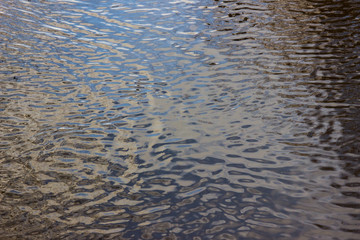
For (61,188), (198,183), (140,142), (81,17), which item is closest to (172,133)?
(140,142)

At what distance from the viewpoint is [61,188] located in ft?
10.5

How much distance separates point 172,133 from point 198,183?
0.74 meters

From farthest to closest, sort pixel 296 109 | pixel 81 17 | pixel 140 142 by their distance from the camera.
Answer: pixel 81 17 < pixel 296 109 < pixel 140 142

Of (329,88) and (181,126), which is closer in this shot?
(181,126)

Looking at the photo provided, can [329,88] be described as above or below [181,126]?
above

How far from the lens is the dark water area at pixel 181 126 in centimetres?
290

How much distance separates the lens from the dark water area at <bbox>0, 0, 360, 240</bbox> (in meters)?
2.90

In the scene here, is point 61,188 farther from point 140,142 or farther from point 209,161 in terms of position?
point 209,161

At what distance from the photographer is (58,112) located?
4.16 metres

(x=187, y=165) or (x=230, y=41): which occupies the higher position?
(x=230, y=41)

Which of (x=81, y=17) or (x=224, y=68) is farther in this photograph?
(x=81, y=17)

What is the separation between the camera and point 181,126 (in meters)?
3.95

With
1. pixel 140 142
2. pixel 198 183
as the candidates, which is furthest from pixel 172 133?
pixel 198 183

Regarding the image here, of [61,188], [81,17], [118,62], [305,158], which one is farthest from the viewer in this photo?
[81,17]
